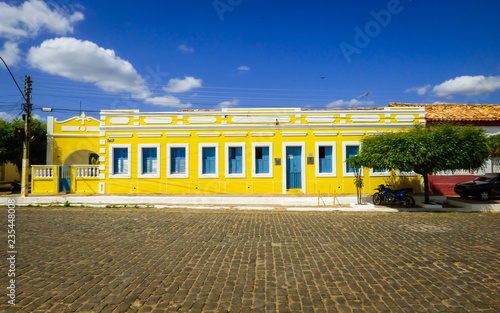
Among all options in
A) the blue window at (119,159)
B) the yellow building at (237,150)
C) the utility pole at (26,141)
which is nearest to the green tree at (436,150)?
the yellow building at (237,150)

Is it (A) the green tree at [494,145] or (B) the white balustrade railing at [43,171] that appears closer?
(A) the green tree at [494,145]

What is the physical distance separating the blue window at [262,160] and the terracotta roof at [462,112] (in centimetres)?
1018

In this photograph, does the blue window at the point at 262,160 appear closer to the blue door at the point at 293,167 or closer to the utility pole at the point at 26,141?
the blue door at the point at 293,167

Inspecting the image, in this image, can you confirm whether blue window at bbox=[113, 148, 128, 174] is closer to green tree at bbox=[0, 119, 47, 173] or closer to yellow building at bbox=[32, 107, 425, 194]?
yellow building at bbox=[32, 107, 425, 194]

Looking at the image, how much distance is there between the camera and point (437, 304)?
13.2ft

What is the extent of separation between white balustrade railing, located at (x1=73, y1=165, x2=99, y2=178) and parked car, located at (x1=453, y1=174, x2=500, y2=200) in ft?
69.1

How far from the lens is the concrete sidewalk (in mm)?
13633

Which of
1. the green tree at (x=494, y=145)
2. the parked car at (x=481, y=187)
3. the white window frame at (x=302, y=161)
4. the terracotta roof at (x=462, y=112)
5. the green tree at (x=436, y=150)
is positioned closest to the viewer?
the green tree at (x=436, y=150)

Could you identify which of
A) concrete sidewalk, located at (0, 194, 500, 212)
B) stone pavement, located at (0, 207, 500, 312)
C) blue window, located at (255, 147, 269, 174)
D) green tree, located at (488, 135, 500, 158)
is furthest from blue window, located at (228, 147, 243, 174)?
green tree, located at (488, 135, 500, 158)

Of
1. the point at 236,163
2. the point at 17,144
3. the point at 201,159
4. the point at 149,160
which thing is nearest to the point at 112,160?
the point at 149,160

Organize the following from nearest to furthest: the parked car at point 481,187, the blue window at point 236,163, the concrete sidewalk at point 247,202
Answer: the concrete sidewalk at point 247,202
the parked car at point 481,187
the blue window at point 236,163

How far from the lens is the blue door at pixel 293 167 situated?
56.8 ft

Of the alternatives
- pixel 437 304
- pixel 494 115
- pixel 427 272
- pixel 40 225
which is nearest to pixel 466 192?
pixel 494 115

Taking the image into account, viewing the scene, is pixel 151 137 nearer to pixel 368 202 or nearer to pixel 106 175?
pixel 106 175
